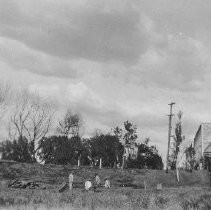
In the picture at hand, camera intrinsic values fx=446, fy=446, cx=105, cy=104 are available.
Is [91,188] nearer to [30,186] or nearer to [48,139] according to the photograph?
[30,186]

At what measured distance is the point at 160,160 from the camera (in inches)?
3396

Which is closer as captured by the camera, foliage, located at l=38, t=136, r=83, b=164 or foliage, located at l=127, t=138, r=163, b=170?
foliage, located at l=38, t=136, r=83, b=164

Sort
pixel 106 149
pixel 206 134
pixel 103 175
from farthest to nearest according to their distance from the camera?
pixel 106 149 < pixel 206 134 < pixel 103 175

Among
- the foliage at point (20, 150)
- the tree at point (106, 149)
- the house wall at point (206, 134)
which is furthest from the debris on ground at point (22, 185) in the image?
the tree at point (106, 149)

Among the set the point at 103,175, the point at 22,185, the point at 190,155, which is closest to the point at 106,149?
the point at 190,155

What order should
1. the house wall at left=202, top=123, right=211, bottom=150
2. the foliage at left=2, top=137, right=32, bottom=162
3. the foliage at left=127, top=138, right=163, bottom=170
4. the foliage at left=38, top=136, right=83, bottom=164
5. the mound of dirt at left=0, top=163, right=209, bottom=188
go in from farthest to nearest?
the foliage at left=127, top=138, right=163, bottom=170
the foliage at left=38, top=136, right=83, bottom=164
the house wall at left=202, top=123, right=211, bottom=150
the foliage at left=2, top=137, right=32, bottom=162
the mound of dirt at left=0, top=163, right=209, bottom=188

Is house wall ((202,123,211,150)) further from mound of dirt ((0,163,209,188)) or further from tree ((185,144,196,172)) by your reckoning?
mound of dirt ((0,163,209,188))

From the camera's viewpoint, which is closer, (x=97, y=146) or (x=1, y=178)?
(x=1, y=178)

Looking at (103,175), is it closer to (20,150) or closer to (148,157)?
(20,150)

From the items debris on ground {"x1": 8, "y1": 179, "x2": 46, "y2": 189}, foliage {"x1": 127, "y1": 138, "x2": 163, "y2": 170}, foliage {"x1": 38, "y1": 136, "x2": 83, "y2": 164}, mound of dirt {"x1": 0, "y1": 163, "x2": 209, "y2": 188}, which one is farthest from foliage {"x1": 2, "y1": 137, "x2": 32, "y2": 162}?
debris on ground {"x1": 8, "y1": 179, "x2": 46, "y2": 189}

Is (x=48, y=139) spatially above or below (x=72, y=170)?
above

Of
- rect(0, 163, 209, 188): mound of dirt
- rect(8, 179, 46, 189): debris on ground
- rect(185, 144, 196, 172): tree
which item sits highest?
rect(185, 144, 196, 172): tree

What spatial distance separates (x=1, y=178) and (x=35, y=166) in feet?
22.4

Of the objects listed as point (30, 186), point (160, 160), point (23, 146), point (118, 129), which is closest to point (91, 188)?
point (30, 186)
